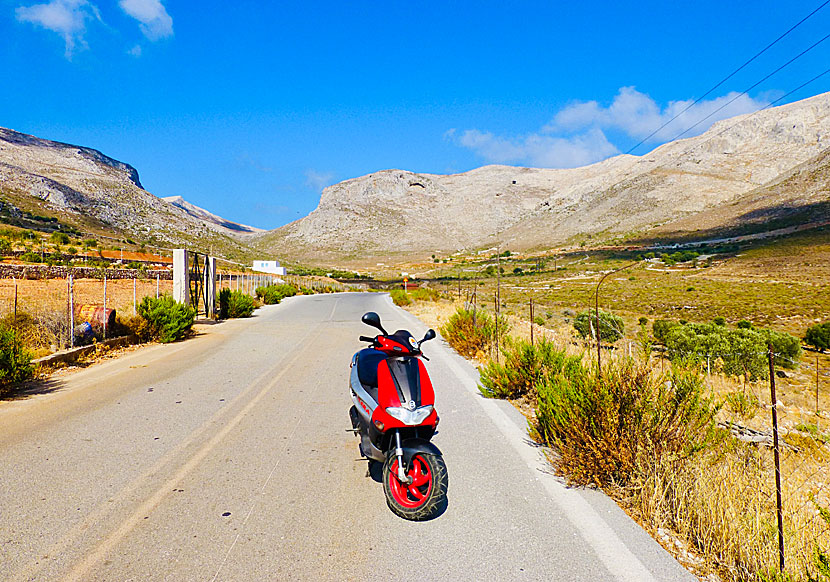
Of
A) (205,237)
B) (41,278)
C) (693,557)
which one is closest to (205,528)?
(693,557)

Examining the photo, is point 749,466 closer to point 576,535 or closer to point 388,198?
point 576,535

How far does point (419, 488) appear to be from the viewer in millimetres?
4211

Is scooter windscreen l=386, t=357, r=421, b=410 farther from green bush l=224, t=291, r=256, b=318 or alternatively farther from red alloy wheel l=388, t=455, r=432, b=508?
green bush l=224, t=291, r=256, b=318

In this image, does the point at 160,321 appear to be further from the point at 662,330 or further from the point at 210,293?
the point at 662,330

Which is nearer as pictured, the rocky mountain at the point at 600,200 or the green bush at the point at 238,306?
the green bush at the point at 238,306

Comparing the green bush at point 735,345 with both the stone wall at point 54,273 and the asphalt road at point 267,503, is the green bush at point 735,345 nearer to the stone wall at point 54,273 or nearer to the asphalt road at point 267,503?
the asphalt road at point 267,503

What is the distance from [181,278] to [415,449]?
19.9 meters

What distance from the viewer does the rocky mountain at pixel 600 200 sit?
4635 inches

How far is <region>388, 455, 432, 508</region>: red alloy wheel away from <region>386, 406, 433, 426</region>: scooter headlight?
0.87ft

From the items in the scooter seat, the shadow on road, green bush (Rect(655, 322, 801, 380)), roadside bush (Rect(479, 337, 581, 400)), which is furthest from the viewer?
green bush (Rect(655, 322, 801, 380))

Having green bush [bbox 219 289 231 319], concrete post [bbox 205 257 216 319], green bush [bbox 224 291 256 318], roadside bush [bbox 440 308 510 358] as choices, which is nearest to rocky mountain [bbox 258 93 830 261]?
green bush [bbox 224 291 256 318]

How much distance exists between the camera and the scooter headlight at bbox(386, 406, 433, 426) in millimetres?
4242

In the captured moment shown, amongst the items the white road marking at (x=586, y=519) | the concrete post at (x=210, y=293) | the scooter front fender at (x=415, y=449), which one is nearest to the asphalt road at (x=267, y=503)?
the white road marking at (x=586, y=519)

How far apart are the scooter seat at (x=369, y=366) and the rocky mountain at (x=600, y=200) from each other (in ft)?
325
